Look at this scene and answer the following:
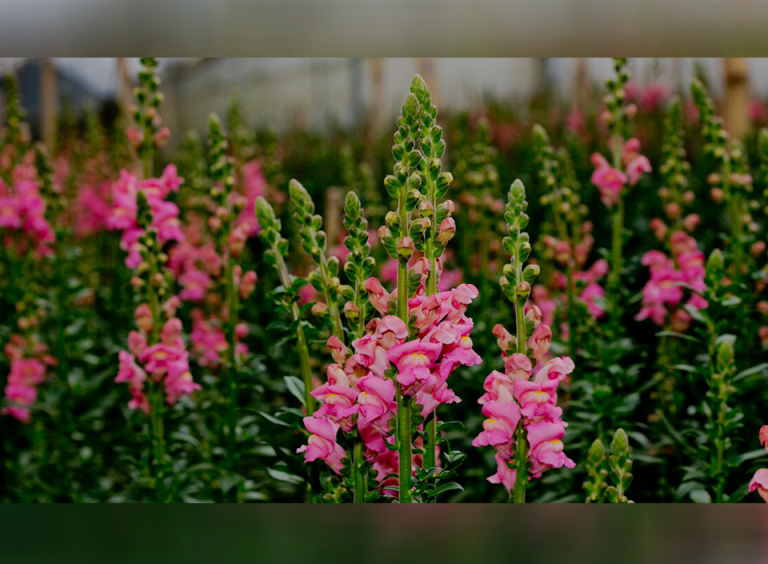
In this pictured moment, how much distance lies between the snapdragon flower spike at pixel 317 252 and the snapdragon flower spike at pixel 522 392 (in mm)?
328

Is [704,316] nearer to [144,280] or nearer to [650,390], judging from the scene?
[650,390]

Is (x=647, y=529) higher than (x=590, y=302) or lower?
lower

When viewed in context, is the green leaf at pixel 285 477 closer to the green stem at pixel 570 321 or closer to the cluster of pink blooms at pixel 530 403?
the cluster of pink blooms at pixel 530 403

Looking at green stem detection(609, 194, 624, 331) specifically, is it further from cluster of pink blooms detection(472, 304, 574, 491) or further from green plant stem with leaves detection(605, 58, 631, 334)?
cluster of pink blooms detection(472, 304, 574, 491)

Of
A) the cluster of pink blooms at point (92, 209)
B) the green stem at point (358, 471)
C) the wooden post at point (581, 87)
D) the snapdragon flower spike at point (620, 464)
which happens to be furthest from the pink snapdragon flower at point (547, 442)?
the wooden post at point (581, 87)

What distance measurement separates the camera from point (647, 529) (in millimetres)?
1775

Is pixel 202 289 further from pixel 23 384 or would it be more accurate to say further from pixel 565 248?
pixel 565 248

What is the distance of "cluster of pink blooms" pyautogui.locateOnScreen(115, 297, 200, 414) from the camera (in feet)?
6.26

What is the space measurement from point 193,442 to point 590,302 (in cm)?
122

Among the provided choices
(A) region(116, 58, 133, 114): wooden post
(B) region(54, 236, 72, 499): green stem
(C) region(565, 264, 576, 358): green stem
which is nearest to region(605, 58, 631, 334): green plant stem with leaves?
(C) region(565, 264, 576, 358): green stem

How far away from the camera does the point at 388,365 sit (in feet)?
4.47

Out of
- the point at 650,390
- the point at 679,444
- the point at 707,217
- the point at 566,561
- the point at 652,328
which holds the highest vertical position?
the point at 707,217
